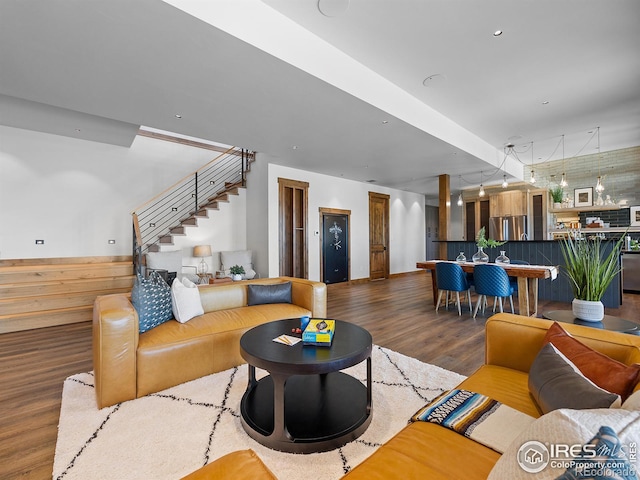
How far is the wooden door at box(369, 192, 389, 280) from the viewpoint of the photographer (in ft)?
29.0

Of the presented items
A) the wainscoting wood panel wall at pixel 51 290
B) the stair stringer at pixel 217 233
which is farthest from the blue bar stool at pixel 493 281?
the wainscoting wood panel wall at pixel 51 290

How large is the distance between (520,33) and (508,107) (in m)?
1.93

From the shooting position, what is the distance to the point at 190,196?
7.53 metres

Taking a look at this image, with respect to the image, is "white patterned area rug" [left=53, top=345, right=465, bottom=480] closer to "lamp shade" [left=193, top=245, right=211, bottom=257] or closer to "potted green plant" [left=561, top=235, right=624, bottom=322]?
"potted green plant" [left=561, top=235, right=624, bottom=322]

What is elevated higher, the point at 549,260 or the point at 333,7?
the point at 333,7

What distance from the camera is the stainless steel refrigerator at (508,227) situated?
8.62 metres

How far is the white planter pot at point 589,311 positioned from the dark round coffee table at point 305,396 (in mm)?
1490

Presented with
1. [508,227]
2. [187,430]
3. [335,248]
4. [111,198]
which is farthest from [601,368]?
[508,227]

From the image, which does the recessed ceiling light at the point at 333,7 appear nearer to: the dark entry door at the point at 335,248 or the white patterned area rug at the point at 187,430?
the white patterned area rug at the point at 187,430

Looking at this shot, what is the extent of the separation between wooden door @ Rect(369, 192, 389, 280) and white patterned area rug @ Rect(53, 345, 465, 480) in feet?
20.5

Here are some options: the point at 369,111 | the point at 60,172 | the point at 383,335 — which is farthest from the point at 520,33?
the point at 60,172

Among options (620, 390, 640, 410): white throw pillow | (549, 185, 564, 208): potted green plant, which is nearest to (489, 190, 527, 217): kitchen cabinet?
(549, 185, 564, 208): potted green plant

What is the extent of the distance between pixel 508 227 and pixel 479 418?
9.26m

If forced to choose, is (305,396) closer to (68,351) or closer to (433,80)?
(68,351)
